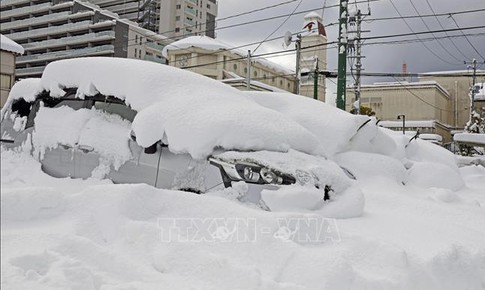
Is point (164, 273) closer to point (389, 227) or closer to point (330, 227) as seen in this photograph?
point (330, 227)

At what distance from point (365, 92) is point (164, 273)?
103 ft

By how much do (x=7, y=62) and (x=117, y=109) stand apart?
4.86ft

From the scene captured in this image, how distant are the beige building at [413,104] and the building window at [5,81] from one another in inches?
1130

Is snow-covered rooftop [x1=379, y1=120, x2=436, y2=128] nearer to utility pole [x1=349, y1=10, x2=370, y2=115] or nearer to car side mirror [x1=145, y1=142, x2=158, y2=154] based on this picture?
utility pole [x1=349, y1=10, x2=370, y2=115]

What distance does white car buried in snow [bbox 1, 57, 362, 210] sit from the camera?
2035 mm

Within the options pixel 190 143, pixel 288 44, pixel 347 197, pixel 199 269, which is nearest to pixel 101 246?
pixel 199 269

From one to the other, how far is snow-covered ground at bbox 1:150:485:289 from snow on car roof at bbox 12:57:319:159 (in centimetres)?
51

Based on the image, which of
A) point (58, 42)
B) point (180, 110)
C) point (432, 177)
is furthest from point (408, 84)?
point (58, 42)

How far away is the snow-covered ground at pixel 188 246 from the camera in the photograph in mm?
1463

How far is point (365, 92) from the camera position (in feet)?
102

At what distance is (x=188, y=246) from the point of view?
6.93 ft

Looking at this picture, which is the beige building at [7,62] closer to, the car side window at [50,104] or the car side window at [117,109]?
the car side window at [50,104]

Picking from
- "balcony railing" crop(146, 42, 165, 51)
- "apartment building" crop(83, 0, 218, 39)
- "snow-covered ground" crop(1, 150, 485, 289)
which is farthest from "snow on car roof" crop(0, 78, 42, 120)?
"apartment building" crop(83, 0, 218, 39)

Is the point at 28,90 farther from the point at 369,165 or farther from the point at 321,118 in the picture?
the point at 369,165
